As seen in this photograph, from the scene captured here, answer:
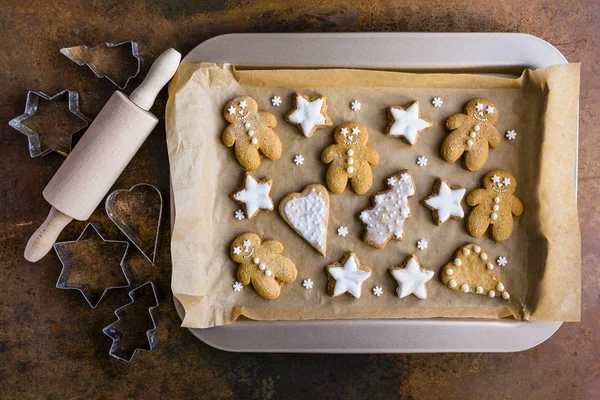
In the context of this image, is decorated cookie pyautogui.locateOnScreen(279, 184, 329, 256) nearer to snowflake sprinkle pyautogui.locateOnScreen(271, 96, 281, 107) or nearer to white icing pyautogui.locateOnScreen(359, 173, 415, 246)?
white icing pyautogui.locateOnScreen(359, 173, 415, 246)

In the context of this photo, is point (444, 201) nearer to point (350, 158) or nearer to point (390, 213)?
point (390, 213)

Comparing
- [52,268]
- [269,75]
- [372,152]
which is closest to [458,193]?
[372,152]

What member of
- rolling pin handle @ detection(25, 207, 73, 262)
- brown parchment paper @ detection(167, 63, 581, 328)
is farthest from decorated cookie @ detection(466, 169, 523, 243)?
rolling pin handle @ detection(25, 207, 73, 262)

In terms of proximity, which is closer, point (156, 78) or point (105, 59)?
point (156, 78)

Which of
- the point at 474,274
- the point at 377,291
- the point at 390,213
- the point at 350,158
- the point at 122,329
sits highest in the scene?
the point at 350,158

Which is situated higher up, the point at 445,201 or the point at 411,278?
the point at 445,201

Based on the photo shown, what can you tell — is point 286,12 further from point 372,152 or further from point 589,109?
point 589,109

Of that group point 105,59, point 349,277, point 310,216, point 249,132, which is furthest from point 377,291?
point 105,59
